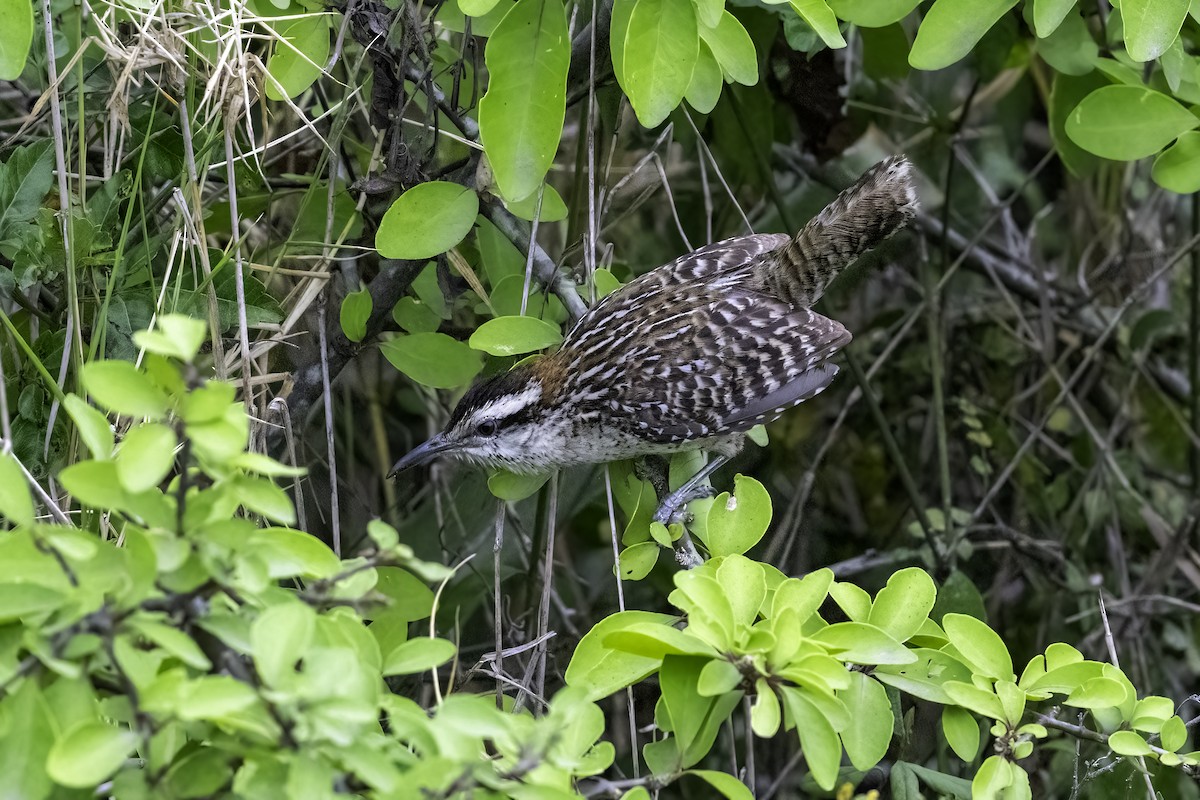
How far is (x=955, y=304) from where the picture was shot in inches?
185

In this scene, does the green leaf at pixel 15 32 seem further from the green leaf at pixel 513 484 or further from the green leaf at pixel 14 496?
the green leaf at pixel 513 484

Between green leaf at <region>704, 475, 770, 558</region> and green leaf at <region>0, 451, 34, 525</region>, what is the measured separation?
1.24 m

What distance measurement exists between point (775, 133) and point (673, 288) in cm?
95

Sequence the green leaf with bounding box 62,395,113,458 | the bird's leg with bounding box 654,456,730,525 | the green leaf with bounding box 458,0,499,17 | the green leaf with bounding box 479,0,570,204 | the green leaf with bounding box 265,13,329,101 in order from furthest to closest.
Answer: the bird's leg with bounding box 654,456,730,525, the green leaf with bounding box 265,13,329,101, the green leaf with bounding box 479,0,570,204, the green leaf with bounding box 458,0,499,17, the green leaf with bounding box 62,395,113,458

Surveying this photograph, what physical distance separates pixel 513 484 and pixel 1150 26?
1.83 meters

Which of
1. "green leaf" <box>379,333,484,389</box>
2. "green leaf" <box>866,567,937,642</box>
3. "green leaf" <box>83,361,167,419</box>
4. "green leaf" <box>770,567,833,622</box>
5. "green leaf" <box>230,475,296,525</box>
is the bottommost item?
"green leaf" <box>866,567,937,642</box>

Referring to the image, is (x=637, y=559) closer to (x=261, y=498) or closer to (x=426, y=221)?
(x=426, y=221)

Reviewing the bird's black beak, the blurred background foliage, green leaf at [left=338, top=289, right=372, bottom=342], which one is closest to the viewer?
the blurred background foliage

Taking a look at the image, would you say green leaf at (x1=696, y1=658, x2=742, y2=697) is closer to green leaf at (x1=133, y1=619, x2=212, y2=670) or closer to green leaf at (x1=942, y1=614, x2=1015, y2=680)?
green leaf at (x1=942, y1=614, x2=1015, y2=680)

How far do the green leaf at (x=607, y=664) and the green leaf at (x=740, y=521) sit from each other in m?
0.33

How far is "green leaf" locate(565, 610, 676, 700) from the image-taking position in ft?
6.02

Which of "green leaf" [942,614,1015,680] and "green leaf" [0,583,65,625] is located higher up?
"green leaf" [0,583,65,625]

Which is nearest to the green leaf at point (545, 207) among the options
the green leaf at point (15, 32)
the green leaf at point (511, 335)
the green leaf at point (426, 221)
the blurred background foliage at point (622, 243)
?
the blurred background foliage at point (622, 243)

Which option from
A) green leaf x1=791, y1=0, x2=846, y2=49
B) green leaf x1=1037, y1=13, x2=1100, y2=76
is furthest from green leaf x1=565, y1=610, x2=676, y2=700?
green leaf x1=1037, y1=13, x2=1100, y2=76
